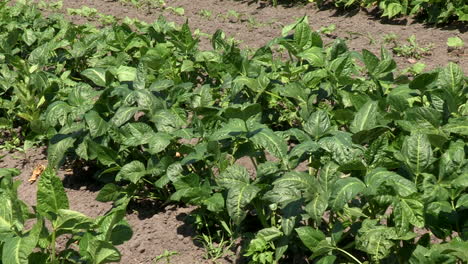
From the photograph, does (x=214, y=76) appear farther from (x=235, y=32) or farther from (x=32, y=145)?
(x=235, y=32)

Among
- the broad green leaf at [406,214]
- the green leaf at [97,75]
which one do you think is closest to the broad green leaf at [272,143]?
the broad green leaf at [406,214]

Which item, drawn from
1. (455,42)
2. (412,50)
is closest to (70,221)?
(412,50)

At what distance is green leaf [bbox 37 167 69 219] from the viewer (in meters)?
3.04

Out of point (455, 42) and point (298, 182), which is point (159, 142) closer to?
point (298, 182)

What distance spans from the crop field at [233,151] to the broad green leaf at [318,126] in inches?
0.4

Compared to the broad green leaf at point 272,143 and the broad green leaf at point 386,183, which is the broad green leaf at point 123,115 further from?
the broad green leaf at point 386,183

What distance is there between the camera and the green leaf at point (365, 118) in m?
3.43

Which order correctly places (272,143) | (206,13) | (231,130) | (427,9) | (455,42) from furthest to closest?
(206,13) < (427,9) < (455,42) < (231,130) < (272,143)

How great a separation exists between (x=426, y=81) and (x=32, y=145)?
2.97 m

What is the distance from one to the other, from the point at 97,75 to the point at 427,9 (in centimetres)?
366

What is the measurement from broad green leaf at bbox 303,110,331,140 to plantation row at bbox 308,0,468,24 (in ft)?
11.5

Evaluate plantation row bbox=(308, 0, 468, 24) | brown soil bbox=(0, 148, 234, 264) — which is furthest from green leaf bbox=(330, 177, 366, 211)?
Answer: plantation row bbox=(308, 0, 468, 24)

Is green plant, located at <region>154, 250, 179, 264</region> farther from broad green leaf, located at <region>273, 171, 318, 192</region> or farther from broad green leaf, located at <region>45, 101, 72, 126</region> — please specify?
broad green leaf, located at <region>45, 101, 72, 126</region>

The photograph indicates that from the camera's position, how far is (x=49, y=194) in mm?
3051
